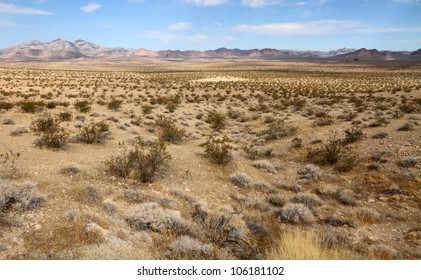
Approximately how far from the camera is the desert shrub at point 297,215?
7.40m

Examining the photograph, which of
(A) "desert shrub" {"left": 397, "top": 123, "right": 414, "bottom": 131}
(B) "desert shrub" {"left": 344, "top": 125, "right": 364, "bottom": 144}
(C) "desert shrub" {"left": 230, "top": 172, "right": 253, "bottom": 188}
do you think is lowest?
(C) "desert shrub" {"left": 230, "top": 172, "right": 253, "bottom": 188}

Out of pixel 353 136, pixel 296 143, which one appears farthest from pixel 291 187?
pixel 353 136

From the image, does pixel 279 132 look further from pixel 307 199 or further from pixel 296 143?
pixel 307 199

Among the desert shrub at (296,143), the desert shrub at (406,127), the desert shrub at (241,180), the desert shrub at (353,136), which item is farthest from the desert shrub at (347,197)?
the desert shrub at (406,127)

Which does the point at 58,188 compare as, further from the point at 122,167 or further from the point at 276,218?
the point at 276,218

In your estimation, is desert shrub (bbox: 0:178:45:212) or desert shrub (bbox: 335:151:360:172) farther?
desert shrub (bbox: 335:151:360:172)

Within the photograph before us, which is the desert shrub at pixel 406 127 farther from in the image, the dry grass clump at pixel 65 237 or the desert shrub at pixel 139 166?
the dry grass clump at pixel 65 237

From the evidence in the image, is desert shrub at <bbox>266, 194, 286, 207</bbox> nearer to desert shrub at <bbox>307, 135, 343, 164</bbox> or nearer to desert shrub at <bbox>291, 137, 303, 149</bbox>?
desert shrub at <bbox>307, 135, 343, 164</bbox>

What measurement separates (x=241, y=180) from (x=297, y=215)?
2523 mm

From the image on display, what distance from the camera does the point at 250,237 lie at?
6492 mm

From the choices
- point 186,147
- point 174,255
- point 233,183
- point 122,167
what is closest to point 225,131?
point 186,147

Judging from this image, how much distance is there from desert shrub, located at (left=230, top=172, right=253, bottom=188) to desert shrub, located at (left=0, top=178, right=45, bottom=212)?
529cm

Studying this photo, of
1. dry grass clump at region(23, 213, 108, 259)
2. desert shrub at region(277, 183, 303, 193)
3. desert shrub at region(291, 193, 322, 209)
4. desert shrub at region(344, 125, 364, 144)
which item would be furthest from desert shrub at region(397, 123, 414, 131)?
dry grass clump at region(23, 213, 108, 259)

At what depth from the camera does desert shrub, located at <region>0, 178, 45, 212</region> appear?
620 cm
